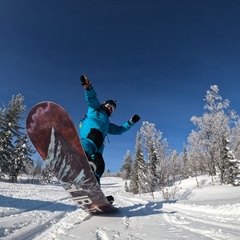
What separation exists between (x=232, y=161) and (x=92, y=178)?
24.5m

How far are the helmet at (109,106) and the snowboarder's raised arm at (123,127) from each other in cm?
43

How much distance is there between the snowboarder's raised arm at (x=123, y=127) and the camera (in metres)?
5.56

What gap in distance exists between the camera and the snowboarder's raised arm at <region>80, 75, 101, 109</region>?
14.3ft

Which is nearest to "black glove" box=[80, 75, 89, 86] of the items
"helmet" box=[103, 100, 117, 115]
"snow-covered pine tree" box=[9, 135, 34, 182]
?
"helmet" box=[103, 100, 117, 115]

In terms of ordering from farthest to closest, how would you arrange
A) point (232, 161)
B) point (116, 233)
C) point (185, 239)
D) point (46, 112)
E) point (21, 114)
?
point (21, 114)
point (232, 161)
point (46, 112)
point (116, 233)
point (185, 239)

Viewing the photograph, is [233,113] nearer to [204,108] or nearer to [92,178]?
[204,108]

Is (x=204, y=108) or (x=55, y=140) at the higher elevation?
(x=204, y=108)

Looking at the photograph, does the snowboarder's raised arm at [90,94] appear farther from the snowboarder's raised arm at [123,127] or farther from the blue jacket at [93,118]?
the snowboarder's raised arm at [123,127]

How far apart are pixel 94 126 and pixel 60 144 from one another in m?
1.04

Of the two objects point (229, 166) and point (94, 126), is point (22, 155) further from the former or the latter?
point (94, 126)

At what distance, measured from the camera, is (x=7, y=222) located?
313 cm

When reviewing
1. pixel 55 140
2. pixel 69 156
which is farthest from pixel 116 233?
pixel 55 140

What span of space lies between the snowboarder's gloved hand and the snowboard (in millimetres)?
828

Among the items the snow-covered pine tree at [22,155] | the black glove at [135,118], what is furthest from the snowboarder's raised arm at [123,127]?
the snow-covered pine tree at [22,155]
